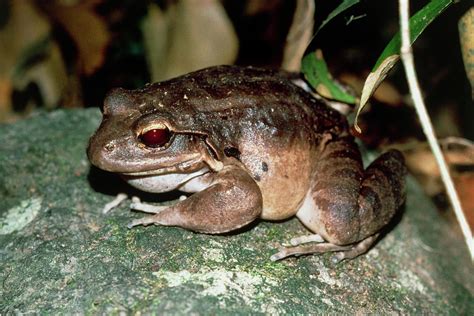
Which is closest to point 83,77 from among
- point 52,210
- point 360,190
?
point 52,210

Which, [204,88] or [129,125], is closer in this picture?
[129,125]

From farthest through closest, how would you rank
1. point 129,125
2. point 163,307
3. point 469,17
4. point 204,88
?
point 469,17
point 204,88
point 129,125
point 163,307

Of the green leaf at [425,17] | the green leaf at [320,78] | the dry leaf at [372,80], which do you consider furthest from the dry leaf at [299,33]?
the dry leaf at [372,80]

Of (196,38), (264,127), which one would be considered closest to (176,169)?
(264,127)

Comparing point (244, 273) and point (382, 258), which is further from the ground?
point (244, 273)

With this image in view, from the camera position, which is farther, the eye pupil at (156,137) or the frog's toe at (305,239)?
the frog's toe at (305,239)

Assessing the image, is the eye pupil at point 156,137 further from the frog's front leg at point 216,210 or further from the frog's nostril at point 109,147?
the frog's front leg at point 216,210

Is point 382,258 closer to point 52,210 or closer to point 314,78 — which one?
point 314,78
